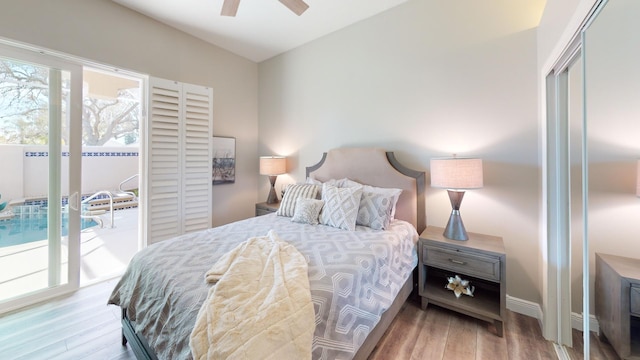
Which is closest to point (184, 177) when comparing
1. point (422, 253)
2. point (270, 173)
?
point (270, 173)

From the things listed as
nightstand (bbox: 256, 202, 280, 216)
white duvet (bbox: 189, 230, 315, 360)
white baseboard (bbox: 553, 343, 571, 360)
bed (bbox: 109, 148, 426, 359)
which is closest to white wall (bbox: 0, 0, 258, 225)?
nightstand (bbox: 256, 202, 280, 216)

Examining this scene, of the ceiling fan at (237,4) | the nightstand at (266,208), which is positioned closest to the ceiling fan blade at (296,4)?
the ceiling fan at (237,4)

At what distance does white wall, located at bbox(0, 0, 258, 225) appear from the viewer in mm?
2198

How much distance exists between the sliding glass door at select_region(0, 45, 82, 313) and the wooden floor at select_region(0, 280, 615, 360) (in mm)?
335

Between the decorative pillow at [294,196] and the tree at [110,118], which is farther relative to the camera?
the tree at [110,118]

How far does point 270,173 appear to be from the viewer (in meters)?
3.56

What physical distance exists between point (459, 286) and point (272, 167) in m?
2.64

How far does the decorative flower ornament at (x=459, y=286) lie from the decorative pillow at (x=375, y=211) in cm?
75

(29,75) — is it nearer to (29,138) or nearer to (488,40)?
(29,138)

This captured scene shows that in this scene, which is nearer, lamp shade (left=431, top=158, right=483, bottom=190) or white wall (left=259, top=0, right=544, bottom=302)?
lamp shade (left=431, top=158, right=483, bottom=190)

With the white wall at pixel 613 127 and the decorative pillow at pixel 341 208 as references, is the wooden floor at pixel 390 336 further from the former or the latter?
the decorative pillow at pixel 341 208

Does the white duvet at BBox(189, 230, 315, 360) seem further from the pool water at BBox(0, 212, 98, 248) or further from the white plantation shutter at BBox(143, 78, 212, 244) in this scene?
the pool water at BBox(0, 212, 98, 248)

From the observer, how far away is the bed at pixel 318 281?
1160 millimetres

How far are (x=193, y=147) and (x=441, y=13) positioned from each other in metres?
3.23
